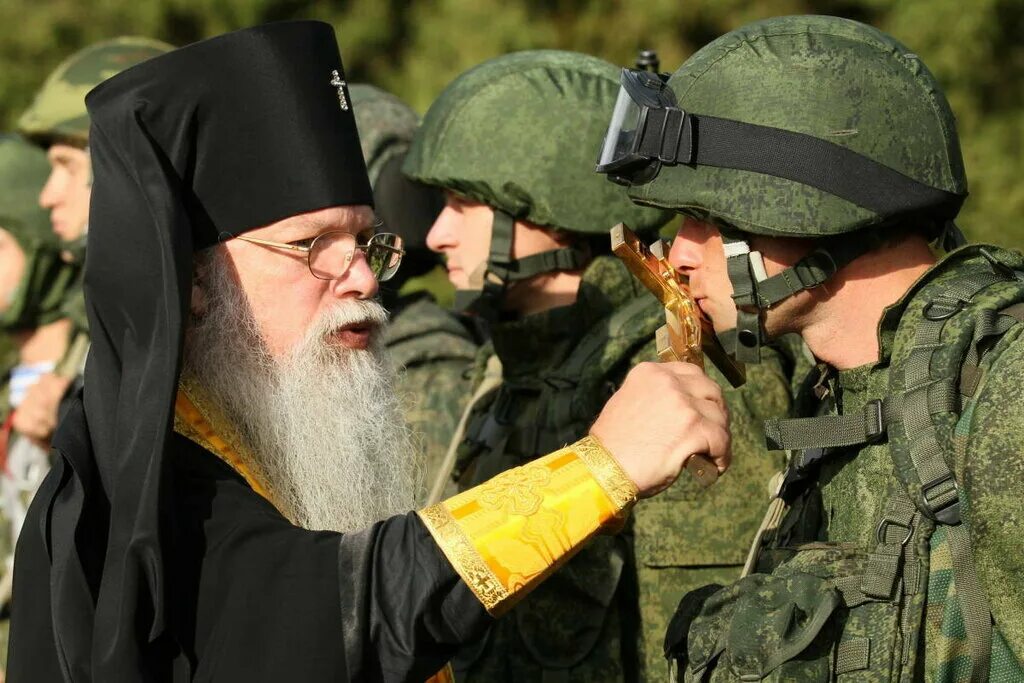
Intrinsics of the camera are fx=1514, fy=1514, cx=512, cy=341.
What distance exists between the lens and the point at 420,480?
13.8ft

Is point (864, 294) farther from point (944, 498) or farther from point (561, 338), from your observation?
point (561, 338)

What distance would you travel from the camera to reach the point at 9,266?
7.48 m

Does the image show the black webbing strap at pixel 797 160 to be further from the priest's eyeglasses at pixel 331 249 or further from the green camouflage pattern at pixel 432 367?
the green camouflage pattern at pixel 432 367

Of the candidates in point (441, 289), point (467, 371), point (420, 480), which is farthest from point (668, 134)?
point (441, 289)

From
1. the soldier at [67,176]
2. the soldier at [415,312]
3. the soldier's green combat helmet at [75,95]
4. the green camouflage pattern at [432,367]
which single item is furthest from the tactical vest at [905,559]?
the soldier's green combat helmet at [75,95]

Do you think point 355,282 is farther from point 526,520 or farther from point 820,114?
point 820,114

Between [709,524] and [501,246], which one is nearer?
[709,524]

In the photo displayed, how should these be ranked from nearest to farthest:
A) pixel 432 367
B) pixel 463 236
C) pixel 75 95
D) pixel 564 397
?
1. pixel 564 397
2. pixel 463 236
3. pixel 432 367
4. pixel 75 95

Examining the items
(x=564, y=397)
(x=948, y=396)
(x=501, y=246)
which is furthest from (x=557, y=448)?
(x=948, y=396)

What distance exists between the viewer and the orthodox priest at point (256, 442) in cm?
292

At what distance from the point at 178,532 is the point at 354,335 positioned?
810 mm

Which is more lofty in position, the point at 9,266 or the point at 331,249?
the point at 331,249

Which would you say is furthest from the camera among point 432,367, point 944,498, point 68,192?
point 68,192

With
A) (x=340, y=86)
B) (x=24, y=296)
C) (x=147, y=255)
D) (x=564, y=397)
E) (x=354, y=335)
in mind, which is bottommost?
(x=24, y=296)
